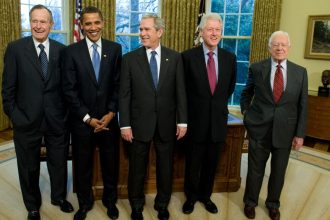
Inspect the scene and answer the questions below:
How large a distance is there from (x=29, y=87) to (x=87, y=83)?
0.42 meters

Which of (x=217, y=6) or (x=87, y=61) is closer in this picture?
(x=87, y=61)

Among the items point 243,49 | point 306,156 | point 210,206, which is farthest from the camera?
point 243,49

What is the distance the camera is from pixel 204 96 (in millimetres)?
2666

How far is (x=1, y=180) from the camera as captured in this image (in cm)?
356

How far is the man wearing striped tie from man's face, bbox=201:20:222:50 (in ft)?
1.33

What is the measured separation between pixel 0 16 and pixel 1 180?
2.72m

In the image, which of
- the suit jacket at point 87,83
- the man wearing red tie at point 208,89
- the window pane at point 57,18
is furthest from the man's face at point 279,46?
the window pane at point 57,18

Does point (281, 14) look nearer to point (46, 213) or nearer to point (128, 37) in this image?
point (128, 37)

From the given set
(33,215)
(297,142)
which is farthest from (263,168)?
(33,215)

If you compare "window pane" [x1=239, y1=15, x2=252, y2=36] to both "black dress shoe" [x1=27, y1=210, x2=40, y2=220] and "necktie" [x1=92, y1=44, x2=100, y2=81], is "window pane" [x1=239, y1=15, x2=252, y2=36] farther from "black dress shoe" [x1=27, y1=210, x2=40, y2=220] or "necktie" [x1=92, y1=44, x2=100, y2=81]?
"black dress shoe" [x1=27, y1=210, x2=40, y2=220]

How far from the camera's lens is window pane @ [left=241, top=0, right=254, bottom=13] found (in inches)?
252

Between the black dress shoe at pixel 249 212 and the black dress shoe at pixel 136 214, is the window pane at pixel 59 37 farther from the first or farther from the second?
the black dress shoe at pixel 249 212

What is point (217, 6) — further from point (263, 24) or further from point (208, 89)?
point (208, 89)

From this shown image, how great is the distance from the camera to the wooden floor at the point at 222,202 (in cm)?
291
